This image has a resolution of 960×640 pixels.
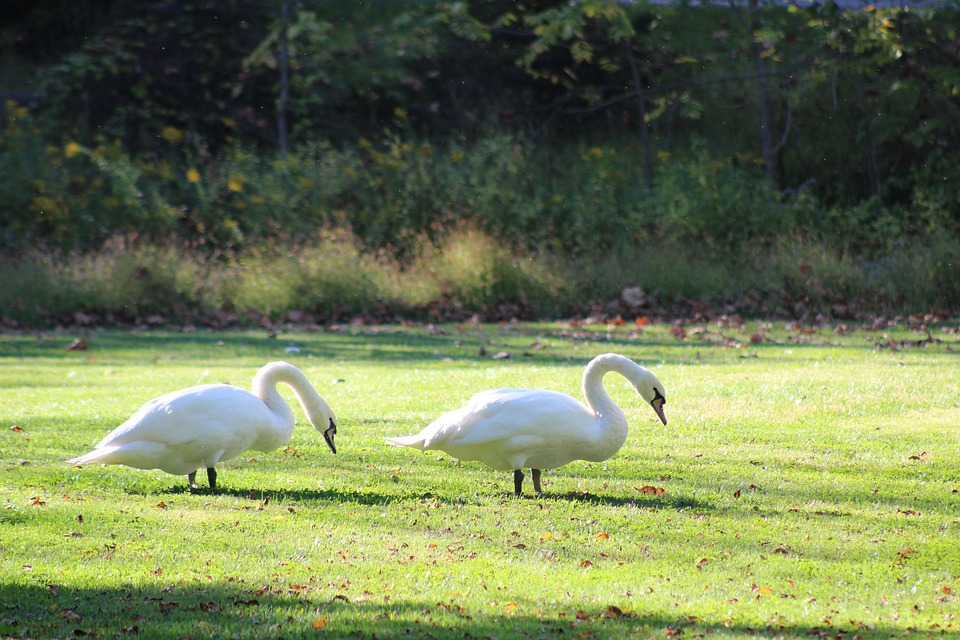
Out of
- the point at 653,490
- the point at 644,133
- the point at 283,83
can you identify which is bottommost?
the point at 653,490

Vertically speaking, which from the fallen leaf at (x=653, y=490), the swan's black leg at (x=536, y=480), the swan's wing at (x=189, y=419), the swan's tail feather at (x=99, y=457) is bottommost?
the fallen leaf at (x=653, y=490)

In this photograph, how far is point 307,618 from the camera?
173 inches

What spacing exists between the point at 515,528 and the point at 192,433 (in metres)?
1.83

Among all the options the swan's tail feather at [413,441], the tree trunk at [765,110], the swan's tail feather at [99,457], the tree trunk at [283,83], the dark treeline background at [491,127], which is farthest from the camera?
the tree trunk at [283,83]

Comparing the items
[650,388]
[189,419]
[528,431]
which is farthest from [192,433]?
[650,388]

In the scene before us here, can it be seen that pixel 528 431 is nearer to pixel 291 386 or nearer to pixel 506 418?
pixel 506 418

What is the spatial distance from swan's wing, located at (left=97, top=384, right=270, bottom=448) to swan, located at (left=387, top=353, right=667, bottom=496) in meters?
1.03

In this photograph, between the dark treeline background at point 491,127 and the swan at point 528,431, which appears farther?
the dark treeline background at point 491,127

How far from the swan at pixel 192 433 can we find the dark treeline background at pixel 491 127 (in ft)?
41.9

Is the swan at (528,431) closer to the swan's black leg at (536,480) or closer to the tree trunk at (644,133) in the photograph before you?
the swan's black leg at (536,480)

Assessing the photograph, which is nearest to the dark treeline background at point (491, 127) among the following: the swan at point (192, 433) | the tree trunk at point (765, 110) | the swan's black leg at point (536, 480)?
the tree trunk at point (765, 110)

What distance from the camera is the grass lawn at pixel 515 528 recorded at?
4.45 meters

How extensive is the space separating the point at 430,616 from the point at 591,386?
7.98 feet

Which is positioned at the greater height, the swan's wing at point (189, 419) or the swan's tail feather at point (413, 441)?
the swan's wing at point (189, 419)
